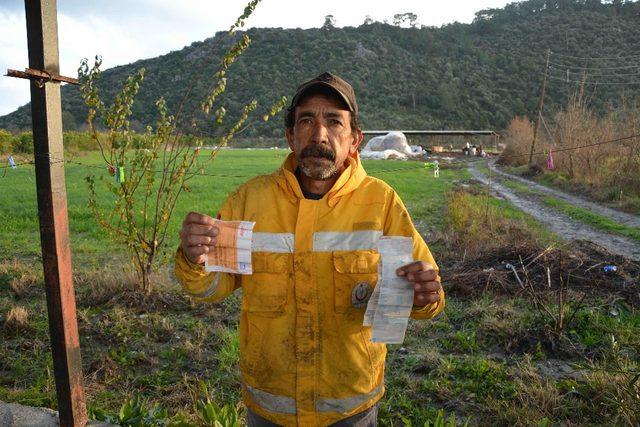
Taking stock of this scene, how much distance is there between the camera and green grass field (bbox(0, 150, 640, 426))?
11.1ft

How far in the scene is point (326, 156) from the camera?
214 cm

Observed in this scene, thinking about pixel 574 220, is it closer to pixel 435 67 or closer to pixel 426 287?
pixel 426 287

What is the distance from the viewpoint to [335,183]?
83.0 inches

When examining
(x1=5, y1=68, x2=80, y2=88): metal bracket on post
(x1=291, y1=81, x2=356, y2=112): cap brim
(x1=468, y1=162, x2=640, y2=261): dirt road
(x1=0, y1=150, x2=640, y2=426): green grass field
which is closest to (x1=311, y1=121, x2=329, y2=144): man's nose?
(x1=291, y1=81, x2=356, y2=112): cap brim

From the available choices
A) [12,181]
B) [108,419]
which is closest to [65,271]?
[108,419]

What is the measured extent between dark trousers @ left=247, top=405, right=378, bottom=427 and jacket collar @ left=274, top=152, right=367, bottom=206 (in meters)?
0.94

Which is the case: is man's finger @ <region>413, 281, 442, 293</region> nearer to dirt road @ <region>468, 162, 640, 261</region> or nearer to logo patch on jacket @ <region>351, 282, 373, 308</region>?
logo patch on jacket @ <region>351, 282, 373, 308</region>

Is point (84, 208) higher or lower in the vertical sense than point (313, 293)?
lower

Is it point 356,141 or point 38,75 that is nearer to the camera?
point 38,75

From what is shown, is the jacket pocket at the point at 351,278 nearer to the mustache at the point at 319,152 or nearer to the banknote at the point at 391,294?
the banknote at the point at 391,294

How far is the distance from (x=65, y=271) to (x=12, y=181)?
63.3ft

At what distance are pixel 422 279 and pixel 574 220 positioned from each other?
1179 cm

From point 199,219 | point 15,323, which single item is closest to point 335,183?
point 199,219

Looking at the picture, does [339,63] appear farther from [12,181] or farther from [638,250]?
[638,250]
